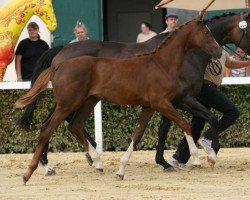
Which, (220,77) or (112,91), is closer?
(112,91)

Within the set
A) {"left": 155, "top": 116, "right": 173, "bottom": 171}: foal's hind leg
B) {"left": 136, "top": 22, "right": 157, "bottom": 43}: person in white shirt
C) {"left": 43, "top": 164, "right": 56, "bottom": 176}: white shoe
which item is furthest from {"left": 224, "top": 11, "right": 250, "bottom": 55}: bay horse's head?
{"left": 136, "top": 22, "right": 157, "bottom": 43}: person in white shirt

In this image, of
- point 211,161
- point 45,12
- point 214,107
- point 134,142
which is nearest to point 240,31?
point 214,107

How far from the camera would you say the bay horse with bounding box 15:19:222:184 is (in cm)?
1054

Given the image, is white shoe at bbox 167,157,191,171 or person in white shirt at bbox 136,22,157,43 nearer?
white shoe at bbox 167,157,191,171

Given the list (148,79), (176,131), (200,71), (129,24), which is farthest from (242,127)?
(129,24)

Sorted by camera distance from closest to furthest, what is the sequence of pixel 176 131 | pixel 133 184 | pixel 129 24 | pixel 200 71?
pixel 133 184 → pixel 200 71 → pixel 176 131 → pixel 129 24

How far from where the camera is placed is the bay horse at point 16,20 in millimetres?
14367

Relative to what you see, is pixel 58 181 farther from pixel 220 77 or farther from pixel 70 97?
pixel 220 77

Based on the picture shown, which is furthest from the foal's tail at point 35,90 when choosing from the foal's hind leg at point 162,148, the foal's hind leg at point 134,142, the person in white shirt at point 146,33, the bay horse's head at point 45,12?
the person in white shirt at point 146,33

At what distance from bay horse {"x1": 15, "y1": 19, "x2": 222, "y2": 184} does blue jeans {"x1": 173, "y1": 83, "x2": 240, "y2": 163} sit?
34.1 inches

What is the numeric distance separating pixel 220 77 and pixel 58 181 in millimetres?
2299

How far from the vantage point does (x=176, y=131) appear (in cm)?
1374

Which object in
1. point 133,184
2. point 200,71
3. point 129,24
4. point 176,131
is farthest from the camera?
point 129,24

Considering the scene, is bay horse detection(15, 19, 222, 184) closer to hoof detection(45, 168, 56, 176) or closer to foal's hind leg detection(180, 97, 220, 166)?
foal's hind leg detection(180, 97, 220, 166)
